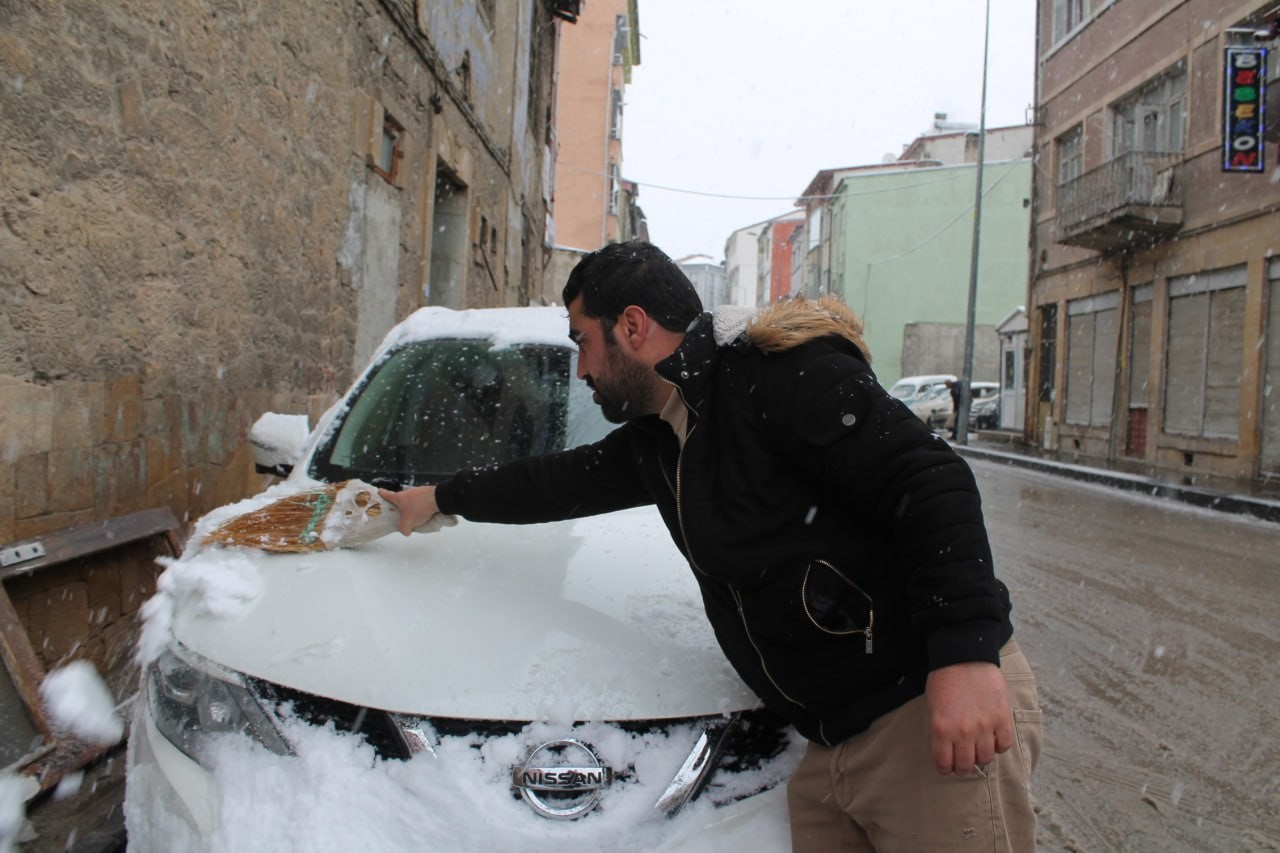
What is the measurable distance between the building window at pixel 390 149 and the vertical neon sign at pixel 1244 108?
11861 mm

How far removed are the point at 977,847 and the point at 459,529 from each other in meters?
1.49

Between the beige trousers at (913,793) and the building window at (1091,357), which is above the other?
the building window at (1091,357)

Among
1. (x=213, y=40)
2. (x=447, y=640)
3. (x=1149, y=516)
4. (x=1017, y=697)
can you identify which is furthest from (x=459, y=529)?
(x=1149, y=516)

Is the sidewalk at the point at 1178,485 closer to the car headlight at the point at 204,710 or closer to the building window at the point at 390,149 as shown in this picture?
the building window at the point at 390,149

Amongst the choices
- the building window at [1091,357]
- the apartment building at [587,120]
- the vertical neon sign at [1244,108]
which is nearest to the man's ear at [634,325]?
the vertical neon sign at [1244,108]

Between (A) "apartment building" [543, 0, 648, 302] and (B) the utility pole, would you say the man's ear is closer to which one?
(B) the utility pole

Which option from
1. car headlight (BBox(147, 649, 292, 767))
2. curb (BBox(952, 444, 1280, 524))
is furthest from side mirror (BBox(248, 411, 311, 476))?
curb (BBox(952, 444, 1280, 524))

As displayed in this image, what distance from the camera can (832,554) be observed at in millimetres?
1438

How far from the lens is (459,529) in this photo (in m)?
2.38

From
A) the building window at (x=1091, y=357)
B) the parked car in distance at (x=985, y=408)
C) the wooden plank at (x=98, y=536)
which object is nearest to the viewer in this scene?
the wooden plank at (x=98, y=536)

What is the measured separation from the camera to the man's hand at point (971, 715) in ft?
4.12

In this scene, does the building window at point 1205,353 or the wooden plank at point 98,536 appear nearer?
the wooden plank at point 98,536

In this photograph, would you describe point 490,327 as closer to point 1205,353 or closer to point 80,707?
point 80,707

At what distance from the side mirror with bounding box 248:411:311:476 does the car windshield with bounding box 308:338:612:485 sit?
14 cm
